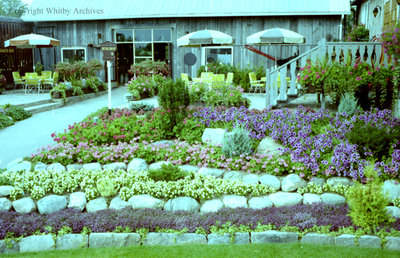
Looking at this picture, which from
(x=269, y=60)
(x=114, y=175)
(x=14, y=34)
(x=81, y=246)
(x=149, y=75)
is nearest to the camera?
(x=81, y=246)

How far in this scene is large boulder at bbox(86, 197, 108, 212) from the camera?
202 inches

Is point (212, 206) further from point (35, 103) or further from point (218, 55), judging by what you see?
point (218, 55)

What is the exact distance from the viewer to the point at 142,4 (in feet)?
58.6

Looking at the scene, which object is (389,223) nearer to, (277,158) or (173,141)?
(277,158)

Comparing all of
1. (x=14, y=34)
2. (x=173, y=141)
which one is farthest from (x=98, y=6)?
(x=173, y=141)

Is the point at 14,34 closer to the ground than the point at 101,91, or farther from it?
farther from it

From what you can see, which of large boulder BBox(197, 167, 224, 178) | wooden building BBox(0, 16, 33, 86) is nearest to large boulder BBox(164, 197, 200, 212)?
large boulder BBox(197, 167, 224, 178)

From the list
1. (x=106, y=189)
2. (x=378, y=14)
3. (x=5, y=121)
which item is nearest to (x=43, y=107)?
(x=5, y=121)

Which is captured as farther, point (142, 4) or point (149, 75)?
point (142, 4)

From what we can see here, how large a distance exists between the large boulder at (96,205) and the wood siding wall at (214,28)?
1120 centimetres

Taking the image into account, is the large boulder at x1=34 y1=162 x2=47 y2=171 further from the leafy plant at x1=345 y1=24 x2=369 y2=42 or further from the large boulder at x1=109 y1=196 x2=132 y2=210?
the leafy plant at x1=345 y1=24 x2=369 y2=42

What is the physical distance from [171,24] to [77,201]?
43.8ft

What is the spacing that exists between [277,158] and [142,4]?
45.7ft

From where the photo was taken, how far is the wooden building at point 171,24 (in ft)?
52.6
